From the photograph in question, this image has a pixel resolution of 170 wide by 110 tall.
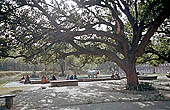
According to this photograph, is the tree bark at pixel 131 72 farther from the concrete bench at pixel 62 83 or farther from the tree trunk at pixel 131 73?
the concrete bench at pixel 62 83

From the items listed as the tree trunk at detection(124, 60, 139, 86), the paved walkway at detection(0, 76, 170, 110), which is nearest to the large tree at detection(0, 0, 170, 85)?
the tree trunk at detection(124, 60, 139, 86)

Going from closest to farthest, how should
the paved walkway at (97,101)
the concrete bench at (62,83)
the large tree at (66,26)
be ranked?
the paved walkway at (97,101) → the large tree at (66,26) → the concrete bench at (62,83)

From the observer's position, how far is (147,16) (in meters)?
11.1

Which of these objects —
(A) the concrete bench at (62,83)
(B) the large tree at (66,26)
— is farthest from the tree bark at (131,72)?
(A) the concrete bench at (62,83)

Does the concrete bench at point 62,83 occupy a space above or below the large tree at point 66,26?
below

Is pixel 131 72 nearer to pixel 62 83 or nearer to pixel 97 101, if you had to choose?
pixel 97 101

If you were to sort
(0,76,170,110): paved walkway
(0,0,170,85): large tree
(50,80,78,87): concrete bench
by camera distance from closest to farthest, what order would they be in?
1. (0,76,170,110): paved walkway
2. (0,0,170,85): large tree
3. (50,80,78,87): concrete bench

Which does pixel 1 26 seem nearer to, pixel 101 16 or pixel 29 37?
pixel 29 37

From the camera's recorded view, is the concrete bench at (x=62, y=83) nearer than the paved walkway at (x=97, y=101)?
No

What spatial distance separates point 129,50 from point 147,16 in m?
4.41

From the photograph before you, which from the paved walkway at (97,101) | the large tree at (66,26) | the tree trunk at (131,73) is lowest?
the paved walkway at (97,101)

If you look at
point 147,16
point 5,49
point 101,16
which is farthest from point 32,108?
point 101,16

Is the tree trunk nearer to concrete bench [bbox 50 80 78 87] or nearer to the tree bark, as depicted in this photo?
the tree bark

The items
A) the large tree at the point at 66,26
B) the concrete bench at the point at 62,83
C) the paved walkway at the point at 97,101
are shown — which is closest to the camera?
the paved walkway at the point at 97,101
